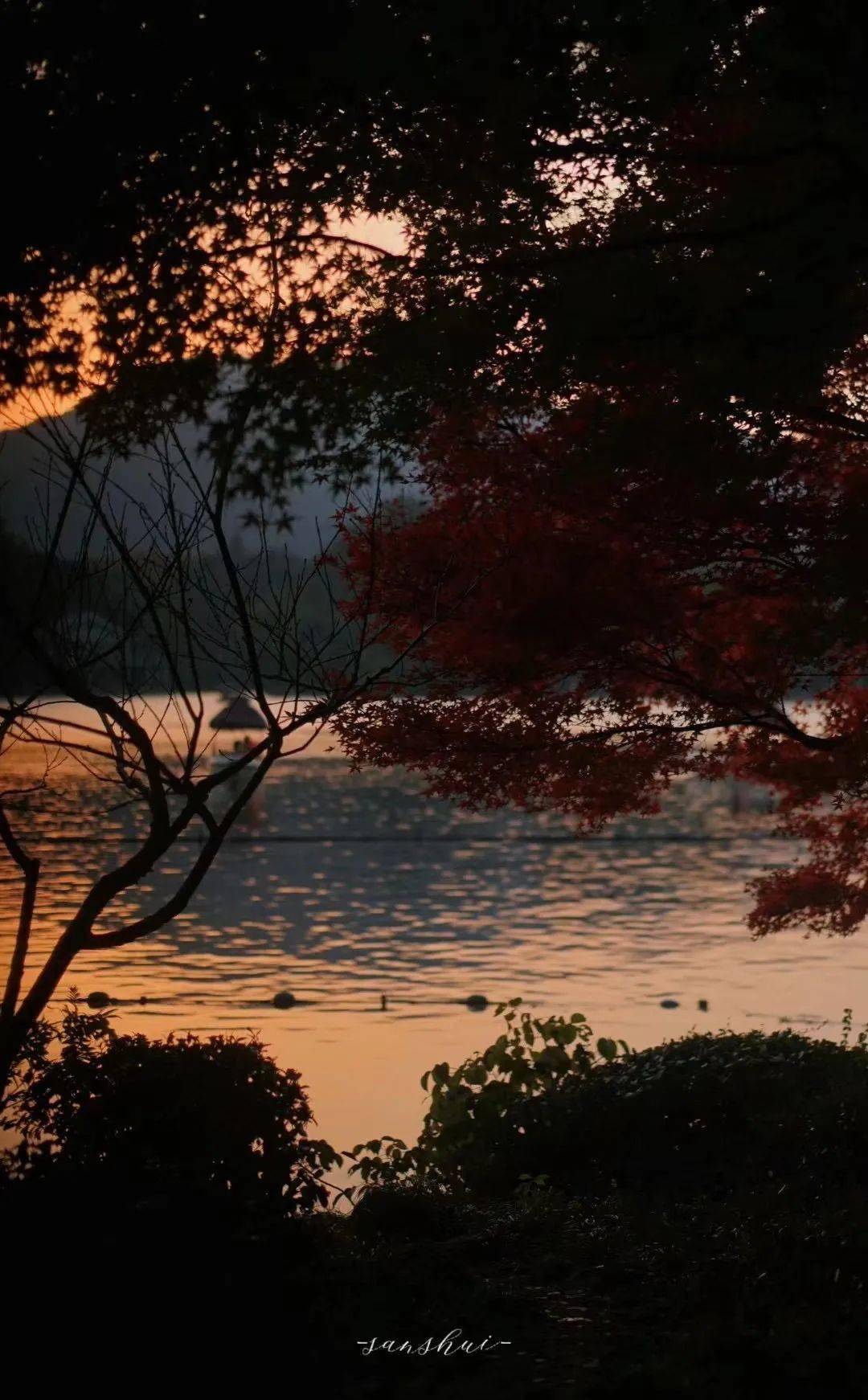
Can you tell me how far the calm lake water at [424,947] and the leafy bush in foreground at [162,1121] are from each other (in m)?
1.84

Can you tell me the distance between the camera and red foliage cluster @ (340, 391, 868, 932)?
400 inches

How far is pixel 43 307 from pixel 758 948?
1741 cm

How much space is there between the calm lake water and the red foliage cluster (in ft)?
8.64

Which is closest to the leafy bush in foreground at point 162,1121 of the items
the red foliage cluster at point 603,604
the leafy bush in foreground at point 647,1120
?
the red foliage cluster at point 603,604

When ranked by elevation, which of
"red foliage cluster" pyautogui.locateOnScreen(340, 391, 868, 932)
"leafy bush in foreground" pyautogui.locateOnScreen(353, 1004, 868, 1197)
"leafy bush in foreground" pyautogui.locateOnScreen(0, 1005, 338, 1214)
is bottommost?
"leafy bush in foreground" pyautogui.locateOnScreen(353, 1004, 868, 1197)

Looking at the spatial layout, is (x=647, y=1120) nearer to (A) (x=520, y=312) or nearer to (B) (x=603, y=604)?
(B) (x=603, y=604)

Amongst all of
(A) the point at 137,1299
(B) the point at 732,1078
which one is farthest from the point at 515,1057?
(A) the point at 137,1299

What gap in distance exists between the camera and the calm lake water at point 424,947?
17.6 m

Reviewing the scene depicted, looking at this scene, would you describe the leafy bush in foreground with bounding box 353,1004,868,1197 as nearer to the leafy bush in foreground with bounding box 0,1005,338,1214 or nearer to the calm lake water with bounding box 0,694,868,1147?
the calm lake water with bounding box 0,694,868,1147

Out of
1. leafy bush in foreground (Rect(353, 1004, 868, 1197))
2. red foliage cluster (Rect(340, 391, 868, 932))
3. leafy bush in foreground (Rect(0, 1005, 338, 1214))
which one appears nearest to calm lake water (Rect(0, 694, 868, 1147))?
leafy bush in foreground (Rect(353, 1004, 868, 1197))

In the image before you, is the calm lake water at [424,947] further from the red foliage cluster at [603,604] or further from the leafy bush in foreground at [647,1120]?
the red foliage cluster at [603,604]

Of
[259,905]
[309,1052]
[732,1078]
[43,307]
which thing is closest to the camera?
[43,307]

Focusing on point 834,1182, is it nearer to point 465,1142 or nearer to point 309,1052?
point 465,1142

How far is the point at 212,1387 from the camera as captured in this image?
646 cm
